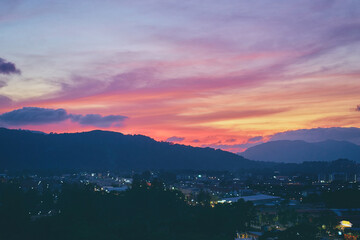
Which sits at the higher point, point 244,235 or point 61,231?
point 61,231

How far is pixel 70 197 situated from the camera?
55.2m

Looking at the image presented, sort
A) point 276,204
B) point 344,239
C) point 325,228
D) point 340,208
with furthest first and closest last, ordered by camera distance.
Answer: point 276,204, point 340,208, point 325,228, point 344,239

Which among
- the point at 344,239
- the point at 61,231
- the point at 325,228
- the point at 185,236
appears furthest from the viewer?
the point at 325,228

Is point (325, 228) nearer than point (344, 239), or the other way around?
point (344, 239)

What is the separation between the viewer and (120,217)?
166 feet

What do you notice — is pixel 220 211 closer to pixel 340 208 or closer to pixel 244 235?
pixel 244 235

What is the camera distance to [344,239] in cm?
A: 5275

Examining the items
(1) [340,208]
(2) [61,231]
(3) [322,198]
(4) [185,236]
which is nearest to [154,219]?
(4) [185,236]

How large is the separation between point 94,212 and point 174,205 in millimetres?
12187

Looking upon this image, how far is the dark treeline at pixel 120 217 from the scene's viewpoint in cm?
3606

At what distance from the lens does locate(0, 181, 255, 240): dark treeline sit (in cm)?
3606

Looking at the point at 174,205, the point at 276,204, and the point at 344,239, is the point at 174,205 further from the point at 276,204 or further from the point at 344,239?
the point at 276,204

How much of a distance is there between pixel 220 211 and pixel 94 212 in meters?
14.9

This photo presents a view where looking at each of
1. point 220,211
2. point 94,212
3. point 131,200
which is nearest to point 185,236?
point 220,211
